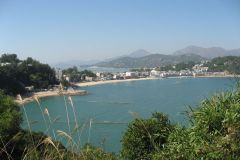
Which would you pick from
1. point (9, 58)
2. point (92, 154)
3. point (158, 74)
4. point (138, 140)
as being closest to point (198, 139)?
point (92, 154)

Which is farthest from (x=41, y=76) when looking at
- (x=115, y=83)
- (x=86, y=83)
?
(x=115, y=83)

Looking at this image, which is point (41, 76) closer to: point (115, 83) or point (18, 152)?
point (115, 83)

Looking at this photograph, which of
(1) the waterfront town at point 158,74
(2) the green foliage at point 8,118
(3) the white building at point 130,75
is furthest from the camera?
(3) the white building at point 130,75

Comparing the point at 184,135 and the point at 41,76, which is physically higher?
the point at 184,135

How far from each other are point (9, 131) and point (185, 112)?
640 cm

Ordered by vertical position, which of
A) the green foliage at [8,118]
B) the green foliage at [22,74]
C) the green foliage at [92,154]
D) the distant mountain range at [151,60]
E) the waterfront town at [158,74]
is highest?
the green foliage at [92,154]

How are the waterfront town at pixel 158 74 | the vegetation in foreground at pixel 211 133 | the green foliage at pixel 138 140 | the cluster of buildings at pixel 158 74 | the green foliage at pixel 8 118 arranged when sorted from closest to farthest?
1. the vegetation in foreground at pixel 211 133
2. the green foliage at pixel 138 140
3. the green foliage at pixel 8 118
4. the waterfront town at pixel 158 74
5. the cluster of buildings at pixel 158 74

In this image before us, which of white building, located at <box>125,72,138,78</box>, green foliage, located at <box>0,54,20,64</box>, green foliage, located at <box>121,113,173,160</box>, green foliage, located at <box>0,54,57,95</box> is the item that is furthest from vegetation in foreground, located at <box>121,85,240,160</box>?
white building, located at <box>125,72,138,78</box>

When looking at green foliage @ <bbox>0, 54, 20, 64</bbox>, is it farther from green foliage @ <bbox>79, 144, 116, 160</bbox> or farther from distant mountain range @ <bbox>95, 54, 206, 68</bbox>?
distant mountain range @ <bbox>95, 54, 206, 68</bbox>

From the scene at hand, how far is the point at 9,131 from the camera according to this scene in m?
8.96

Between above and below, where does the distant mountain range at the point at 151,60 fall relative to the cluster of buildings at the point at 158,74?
below

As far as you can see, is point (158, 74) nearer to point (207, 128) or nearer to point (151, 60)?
point (151, 60)

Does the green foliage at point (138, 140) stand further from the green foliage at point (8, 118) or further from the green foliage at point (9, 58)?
the green foliage at point (9, 58)

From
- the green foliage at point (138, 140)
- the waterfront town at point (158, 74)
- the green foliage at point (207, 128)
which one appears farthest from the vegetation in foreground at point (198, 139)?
the waterfront town at point (158, 74)
